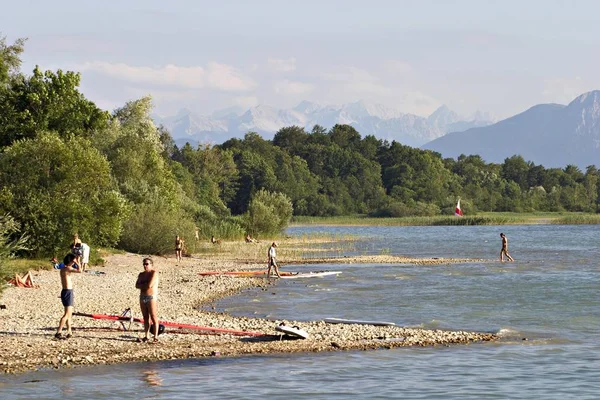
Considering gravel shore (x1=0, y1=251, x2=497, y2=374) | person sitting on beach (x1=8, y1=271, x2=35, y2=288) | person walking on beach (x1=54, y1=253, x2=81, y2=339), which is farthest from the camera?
person sitting on beach (x1=8, y1=271, x2=35, y2=288)

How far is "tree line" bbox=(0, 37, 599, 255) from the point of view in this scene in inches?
1594

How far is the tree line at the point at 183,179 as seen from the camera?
40.5 metres

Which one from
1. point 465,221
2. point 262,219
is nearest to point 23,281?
point 262,219

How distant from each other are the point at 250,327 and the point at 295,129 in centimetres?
14473

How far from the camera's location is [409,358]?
20.4 m

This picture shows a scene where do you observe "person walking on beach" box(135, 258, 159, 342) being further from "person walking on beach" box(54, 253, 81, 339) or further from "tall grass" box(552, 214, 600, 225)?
"tall grass" box(552, 214, 600, 225)

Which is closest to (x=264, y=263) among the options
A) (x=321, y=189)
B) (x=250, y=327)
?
(x=250, y=327)

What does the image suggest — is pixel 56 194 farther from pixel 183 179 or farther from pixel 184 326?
pixel 183 179

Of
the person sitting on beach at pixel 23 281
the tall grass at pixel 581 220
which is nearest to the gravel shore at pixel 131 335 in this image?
the person sitting on beach at pixel 23 281

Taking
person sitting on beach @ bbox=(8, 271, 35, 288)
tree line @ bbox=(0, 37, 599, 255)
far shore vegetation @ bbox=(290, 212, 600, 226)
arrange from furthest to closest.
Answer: far shore vegetation @ bbox=(290, 212, 600, 226)
tree line @ bbox=(0, 37, 599, 255)
person sitting on beach @ bbox=(8, 271, 35, 288)

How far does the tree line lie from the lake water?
898 centimetres

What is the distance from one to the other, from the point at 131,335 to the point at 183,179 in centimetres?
7691

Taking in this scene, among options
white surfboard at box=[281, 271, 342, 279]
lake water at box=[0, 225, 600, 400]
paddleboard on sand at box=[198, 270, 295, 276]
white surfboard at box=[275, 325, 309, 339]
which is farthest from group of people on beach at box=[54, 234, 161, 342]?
paddleboard on sand at box=[198, 270, 295, 276]

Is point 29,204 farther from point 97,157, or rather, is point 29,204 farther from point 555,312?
point 555,312
